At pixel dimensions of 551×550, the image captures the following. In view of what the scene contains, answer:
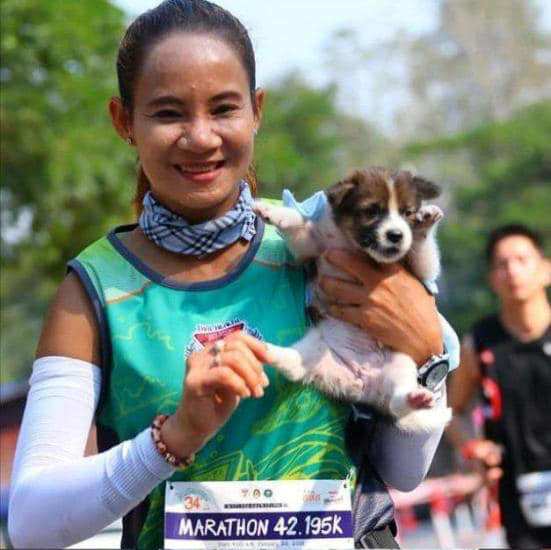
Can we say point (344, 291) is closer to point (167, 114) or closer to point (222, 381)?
point (167, 114)

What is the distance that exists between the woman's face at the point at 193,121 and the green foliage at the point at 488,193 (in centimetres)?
2917

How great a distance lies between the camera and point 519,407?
7523mm

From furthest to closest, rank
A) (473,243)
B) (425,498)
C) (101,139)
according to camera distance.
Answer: (473,243) < (425,498) < (101,139)

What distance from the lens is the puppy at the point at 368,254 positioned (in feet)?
9.72

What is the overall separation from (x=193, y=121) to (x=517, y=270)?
5124mm

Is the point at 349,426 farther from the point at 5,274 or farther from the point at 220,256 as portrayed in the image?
the point at 5,274

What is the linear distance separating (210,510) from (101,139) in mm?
11076

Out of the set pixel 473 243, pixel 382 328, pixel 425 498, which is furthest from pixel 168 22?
pixel 473 243

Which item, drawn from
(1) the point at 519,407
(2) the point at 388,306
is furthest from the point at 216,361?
(1) the point at 519,407

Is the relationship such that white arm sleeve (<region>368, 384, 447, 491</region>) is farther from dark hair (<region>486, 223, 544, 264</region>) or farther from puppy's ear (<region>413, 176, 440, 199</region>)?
dark hair (<region>486, 223, 544, 264</region>)

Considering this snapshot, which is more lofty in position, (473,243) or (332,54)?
(332,54)

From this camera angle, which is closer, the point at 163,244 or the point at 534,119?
the point at 163,244

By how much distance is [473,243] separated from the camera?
34156mm

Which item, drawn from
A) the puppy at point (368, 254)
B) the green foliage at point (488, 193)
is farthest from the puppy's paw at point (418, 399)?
the green foliage at point (488, 193)
